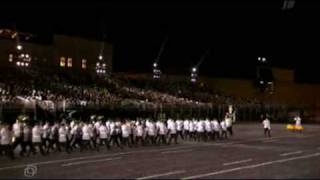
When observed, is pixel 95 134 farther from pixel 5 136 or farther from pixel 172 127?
pixel 172 127

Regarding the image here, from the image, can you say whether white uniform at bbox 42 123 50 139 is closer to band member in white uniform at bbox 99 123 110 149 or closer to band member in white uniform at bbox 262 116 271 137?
band member in white uniform at bbox 99 123 110 149

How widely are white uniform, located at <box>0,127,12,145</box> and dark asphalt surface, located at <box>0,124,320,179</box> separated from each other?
0.82m

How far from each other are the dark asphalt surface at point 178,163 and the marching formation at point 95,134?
0.88 metres

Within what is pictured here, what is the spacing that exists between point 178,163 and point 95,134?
24.1ft

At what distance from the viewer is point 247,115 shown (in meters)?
64.4

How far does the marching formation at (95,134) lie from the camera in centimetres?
2589

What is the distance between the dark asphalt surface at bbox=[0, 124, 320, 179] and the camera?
20266 millimetres

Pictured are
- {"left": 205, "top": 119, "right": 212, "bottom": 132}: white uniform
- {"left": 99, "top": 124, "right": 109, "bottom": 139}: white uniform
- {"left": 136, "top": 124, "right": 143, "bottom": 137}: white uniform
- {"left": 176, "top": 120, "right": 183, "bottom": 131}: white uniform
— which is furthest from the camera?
{"left": 205, "top": 119, "right": 212, "bottom": 132}: white uniform

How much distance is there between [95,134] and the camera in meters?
29.6

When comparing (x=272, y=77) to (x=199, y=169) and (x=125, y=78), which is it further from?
(x=199, y=169)

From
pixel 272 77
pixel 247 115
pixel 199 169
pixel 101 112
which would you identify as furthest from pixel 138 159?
pixel 272 77

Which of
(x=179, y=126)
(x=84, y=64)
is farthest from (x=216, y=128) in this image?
(x=84, y=64)

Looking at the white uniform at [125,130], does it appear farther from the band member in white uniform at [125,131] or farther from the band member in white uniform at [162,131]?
the band member in white uniform at [162,131]

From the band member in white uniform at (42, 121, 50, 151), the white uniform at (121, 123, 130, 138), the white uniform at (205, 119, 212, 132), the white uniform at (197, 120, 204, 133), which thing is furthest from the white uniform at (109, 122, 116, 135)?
the white uniform at (205, 119, 212, 132)
